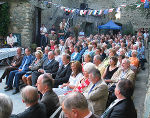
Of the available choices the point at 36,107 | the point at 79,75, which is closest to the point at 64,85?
the point at 79,75

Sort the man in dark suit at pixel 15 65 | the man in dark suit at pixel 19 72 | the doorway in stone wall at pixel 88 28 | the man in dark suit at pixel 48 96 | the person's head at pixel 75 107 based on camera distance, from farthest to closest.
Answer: the doorway in stone wall at pixel 88 28
the man in dark suit at pixel 15 65
the man in dark suit at pixel 19 72
the man in dark suit at pixel 48 96
the person's head at pixel 75 107

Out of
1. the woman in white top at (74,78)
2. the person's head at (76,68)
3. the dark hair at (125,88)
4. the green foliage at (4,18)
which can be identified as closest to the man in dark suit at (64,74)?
the woman in white top at (74,78)

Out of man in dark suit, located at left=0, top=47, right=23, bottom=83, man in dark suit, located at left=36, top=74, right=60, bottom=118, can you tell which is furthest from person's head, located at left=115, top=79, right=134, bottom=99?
man in dark suit, located at left=0, top=47, right=23, bottom=83

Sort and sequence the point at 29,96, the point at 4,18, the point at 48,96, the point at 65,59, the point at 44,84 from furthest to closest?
the point at 4,18
the point at 65,59
the point at 44,84
the point at 48,96
the point at 29,96

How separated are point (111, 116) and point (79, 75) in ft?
6.29

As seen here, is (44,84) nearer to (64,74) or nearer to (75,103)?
(75,103)

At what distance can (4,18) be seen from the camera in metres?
11.7

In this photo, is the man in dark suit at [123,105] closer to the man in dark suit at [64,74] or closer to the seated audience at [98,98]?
the seated audience at [98,98]

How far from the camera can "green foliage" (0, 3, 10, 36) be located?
11.6m

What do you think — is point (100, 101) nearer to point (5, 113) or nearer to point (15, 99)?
point (5, 113)

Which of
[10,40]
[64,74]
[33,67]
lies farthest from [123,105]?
[10,40]

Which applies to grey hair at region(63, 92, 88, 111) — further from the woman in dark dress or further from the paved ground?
the woman in dark dress

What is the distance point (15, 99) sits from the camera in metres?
5.21

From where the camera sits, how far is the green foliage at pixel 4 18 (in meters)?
11.6
